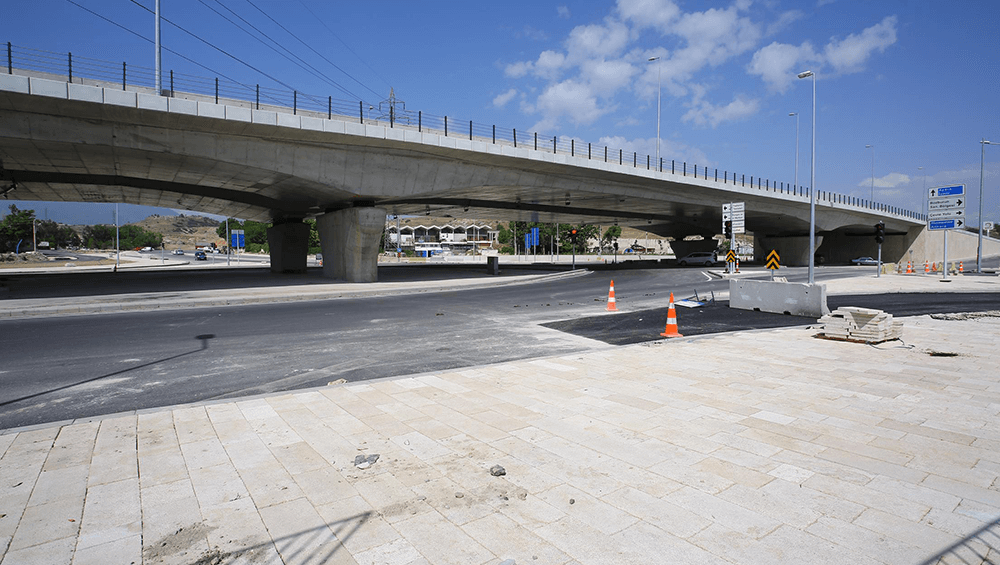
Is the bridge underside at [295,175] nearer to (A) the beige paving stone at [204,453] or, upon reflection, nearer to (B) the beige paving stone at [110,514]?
(A) the beige paving stone at [204,453]

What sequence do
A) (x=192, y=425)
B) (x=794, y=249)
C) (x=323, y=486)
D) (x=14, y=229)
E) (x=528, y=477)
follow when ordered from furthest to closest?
(x=14, y=229), (x=794, y=249), (x=192, y=425), (x=528, y=477), (x=323, y=486)

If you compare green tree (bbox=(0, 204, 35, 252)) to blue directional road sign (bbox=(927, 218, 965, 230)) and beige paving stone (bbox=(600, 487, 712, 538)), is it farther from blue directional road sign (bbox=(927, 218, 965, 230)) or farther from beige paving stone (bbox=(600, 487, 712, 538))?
blue directional road sign (bbox=(927, 218, 965, 230))

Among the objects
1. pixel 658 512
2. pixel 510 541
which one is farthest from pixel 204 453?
pixel 658 512

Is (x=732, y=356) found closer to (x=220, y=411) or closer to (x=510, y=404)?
(x=510, y=404)

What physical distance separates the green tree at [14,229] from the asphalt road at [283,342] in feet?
274

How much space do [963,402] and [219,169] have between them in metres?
26.4

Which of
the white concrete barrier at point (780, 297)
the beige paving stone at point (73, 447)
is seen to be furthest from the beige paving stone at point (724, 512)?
the white concrete barrier at point (780, 297)

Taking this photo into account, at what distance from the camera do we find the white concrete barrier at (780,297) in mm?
14867

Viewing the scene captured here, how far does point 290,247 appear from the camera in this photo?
38.9m

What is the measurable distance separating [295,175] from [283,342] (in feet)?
47.2

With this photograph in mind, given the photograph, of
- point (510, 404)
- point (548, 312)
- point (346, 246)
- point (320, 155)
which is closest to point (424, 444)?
point (510, 404)

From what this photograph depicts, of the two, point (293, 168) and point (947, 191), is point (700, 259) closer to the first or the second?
point (947, 191)

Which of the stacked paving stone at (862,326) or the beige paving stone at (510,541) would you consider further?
the stacked paving stone at (862,326)

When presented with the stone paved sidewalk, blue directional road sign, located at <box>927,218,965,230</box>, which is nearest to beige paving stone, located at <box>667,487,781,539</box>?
the stone paved sidewalk
